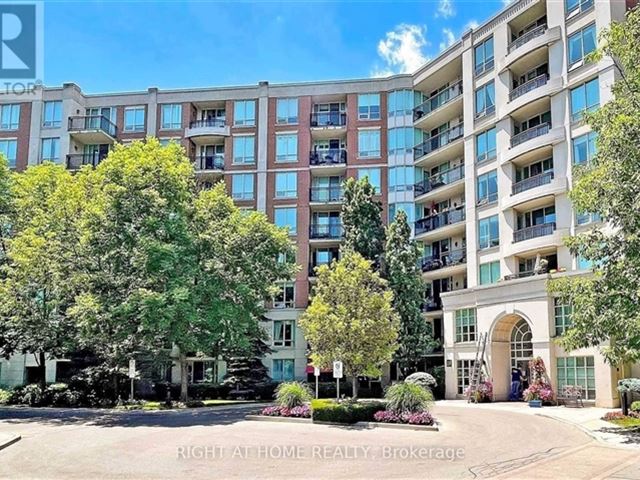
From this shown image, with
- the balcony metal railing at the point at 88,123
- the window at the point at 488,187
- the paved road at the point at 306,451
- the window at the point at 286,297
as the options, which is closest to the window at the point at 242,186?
the window at the point at 286,297

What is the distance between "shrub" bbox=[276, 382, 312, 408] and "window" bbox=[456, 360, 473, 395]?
13964 mm

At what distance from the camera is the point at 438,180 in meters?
46.2

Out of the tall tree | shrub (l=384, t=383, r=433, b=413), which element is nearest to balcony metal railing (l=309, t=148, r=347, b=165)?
the tall tree

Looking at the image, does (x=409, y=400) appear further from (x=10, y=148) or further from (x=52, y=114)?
(x=10, y=148)

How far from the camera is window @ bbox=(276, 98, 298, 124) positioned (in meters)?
50.1

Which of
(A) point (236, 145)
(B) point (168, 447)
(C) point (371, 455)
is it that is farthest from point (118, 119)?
(C) point (371, 455)

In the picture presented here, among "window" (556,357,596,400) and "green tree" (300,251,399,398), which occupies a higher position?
"green tree" (300,251,399,398)

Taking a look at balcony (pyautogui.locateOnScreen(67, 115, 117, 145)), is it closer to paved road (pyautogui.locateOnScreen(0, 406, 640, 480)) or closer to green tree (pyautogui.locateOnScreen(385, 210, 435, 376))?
green tree (pyautogui.locateOnScreen(385, 210, 435, 376))

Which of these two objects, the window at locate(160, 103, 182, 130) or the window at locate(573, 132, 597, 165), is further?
the window at locate(160, 103, 182, 130)

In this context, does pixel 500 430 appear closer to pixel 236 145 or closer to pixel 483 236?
pixel 483 236

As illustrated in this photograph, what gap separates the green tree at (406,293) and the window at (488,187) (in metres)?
5.31

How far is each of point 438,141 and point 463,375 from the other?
18.1 meters

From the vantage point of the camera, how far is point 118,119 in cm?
5175

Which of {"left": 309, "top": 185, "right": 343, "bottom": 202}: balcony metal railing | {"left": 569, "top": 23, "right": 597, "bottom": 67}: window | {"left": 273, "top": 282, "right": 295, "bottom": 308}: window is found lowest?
{"left": 273, "top": 282, "right": 295, "bottom": 308}: window
